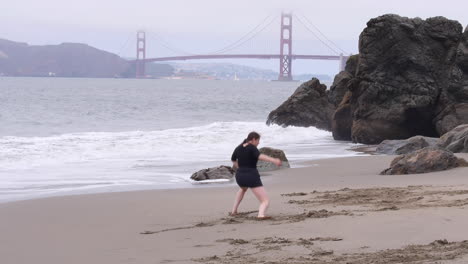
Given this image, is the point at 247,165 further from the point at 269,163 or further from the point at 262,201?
the point at 269,163

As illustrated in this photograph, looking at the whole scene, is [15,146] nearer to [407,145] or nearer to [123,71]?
[407,145]

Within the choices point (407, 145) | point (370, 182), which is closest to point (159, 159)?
point (407, 145)

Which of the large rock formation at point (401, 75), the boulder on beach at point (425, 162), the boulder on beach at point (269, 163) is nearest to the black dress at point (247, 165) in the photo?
the boulder on beach at point (425, 162)

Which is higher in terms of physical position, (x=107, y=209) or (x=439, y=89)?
(x=439, y=89)

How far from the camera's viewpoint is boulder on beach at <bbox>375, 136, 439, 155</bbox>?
1529cm

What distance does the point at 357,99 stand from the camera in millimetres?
21406

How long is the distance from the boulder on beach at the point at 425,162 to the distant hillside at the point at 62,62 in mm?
129999

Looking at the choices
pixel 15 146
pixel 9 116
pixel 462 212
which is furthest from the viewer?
pixel 9 116

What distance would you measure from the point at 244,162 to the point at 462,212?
2359 millimetres

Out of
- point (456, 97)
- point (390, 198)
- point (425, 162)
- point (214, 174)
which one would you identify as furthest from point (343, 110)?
point (390, 198)

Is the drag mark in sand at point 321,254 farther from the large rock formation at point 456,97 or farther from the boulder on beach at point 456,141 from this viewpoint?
the large rock formation at point 456,97

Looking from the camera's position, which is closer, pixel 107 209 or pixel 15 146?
pixel 107 209

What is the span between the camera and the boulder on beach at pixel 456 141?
1475cm

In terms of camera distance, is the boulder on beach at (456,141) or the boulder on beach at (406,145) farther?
the boulder on beach at (406,145)
